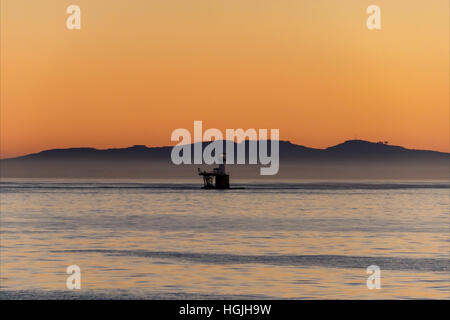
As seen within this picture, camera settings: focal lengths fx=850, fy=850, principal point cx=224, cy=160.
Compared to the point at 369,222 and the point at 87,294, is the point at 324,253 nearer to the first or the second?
the point at 87,294

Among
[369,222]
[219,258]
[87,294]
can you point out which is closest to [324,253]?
[219,258]

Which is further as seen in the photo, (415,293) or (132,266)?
(132,266)

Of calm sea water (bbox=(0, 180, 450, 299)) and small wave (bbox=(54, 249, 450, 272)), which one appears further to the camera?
small wave (bbox=(54, 249, 450, 272))

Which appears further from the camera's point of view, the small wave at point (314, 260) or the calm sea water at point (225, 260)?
the small wave at point (314, 260)

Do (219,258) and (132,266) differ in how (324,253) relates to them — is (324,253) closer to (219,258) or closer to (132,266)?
(219,258)

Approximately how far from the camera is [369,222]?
7475 centimetres

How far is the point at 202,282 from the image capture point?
96.2ft
